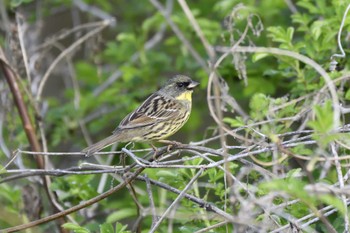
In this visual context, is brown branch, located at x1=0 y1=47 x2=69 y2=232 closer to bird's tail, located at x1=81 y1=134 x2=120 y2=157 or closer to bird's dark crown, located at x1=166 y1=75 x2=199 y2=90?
bird's tail, located at x1=81 y1=134 x2=120 y2=157

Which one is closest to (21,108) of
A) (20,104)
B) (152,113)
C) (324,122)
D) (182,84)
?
(20,104)

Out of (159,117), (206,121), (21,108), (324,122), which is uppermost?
(324,122)

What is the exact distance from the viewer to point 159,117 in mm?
4949

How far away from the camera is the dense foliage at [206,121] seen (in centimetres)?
330

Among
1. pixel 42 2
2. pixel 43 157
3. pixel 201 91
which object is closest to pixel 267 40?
pixel 201 91

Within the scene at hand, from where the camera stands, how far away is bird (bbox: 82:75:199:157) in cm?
473

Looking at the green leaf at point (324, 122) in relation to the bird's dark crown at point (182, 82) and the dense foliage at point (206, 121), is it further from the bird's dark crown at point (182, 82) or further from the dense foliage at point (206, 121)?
the bird's dark crown at point (182, 82)

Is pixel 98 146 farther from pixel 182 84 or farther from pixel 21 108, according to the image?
pixel 182 84

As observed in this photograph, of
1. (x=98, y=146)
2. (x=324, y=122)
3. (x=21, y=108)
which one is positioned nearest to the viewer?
(x=324, y=122)

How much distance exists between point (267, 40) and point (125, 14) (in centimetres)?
257

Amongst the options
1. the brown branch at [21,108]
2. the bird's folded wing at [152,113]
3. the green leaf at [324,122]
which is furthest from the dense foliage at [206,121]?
the bird's folded wing at [152,113]

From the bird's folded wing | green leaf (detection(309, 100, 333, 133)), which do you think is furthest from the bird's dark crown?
green leaf (detection(309, 100, 333, 133))

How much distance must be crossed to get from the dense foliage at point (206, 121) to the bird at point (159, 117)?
173mm

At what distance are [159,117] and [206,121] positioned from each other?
2722mm
